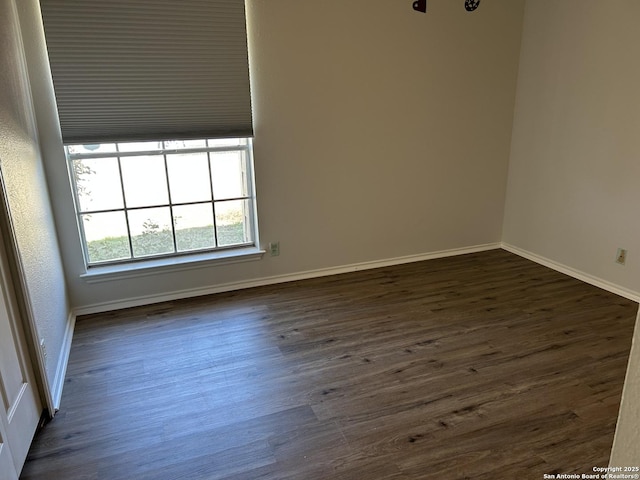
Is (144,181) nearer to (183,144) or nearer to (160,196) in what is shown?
(160,196)

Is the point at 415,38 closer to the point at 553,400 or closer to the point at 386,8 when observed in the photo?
the point at 386,8

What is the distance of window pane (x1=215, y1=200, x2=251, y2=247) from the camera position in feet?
11.2

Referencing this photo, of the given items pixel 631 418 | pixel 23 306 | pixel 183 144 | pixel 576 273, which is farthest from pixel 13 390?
pixel 576 273

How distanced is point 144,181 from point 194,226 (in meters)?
0.50

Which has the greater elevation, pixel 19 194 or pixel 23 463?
pixel 19 194

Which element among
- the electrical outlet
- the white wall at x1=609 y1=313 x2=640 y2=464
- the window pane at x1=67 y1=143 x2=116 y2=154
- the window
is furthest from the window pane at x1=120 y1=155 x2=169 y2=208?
the white wall at x1=609 y1=313 x2=640 y2=464

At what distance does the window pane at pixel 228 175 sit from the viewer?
3287 mm

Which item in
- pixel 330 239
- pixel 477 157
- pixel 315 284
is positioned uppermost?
pixel 477 157

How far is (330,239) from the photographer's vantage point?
3715 mm

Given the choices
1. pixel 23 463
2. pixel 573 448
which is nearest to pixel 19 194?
pixel 23 463

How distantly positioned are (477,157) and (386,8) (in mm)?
1588

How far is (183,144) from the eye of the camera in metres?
3.15

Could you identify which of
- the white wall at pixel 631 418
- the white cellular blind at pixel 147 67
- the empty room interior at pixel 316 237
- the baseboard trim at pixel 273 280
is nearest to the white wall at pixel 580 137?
the empty room interior at pixel 316 237

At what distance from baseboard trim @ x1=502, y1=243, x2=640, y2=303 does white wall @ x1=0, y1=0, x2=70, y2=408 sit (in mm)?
Result: 3834
